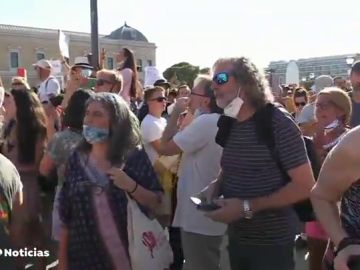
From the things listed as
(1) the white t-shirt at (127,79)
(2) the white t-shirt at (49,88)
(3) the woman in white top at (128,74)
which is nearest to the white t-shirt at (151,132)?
(3) the woman in white top at (128,74)

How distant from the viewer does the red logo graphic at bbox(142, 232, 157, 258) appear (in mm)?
3043

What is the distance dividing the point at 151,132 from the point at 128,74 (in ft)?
6.21

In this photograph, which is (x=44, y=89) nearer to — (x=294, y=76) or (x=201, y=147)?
(x=201, y=147)

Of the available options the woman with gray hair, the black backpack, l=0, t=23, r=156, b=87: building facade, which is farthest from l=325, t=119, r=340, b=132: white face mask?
l=0, t=23, r=156, b=87: building facade

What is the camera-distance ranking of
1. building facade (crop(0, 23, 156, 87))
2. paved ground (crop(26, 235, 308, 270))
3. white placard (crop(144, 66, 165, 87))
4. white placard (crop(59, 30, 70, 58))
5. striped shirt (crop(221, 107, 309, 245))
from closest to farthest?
striped shirt (crop(221, 107, 309, 245)), paved ground (crop(26, 235, 308, 270)), white placard (crop(144, 66, 165, 87)), white placard (crop(59, 30, 70, 58)), building facade (crop(0, 23, 156, 87))

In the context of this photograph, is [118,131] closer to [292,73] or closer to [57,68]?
[57,68]

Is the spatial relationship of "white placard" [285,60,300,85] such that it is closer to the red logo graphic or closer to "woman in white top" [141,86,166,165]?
"woman in white top" [141,86,166,165]

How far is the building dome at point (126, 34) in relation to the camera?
86.0 meters

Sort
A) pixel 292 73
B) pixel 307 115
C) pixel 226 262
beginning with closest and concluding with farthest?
Answer: pixel 226 262
pixel 307 115
pixel 292 73

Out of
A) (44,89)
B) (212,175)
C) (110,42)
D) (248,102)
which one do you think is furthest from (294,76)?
(110,42)

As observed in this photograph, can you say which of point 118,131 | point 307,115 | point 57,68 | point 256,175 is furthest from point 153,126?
point 57,68

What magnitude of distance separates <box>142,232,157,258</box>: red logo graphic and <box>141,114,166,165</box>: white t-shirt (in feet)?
6.40

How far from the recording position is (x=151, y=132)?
500cm

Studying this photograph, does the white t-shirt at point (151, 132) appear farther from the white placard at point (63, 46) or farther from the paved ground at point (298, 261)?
the white placard at point (63, 46)
